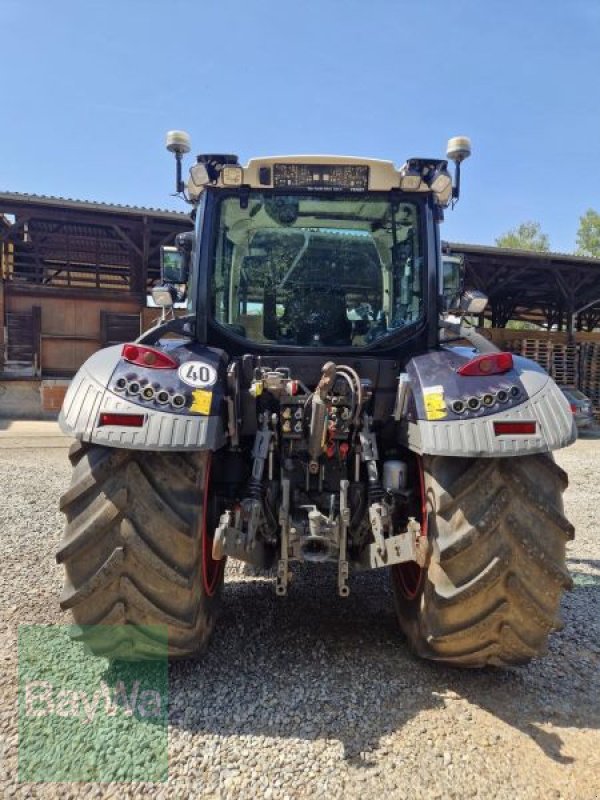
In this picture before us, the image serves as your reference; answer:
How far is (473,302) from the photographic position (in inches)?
121

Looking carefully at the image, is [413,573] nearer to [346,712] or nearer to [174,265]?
[346,712]

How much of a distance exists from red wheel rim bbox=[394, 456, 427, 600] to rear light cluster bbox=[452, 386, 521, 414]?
Answer: 14.3 inches

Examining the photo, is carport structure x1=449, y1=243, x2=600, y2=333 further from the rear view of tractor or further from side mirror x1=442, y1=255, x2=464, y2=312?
the rear view of tractor

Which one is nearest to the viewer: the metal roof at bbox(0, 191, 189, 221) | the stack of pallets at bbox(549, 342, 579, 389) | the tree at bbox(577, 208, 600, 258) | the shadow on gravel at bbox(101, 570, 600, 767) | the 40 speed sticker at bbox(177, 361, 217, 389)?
the shadow on gravel at bbox(101, 570, 600, 767)

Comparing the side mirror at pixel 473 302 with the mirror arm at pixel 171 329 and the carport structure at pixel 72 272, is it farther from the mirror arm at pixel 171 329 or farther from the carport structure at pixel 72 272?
the carport structure at pixel 72 272

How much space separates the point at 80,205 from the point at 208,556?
12785mm

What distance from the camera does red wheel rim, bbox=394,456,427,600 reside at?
250 centimetres

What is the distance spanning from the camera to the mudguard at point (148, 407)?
222 cm

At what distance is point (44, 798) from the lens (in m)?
1.78

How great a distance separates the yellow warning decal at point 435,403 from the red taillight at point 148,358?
3.54 feet

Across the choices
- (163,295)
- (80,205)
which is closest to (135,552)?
(163,295)

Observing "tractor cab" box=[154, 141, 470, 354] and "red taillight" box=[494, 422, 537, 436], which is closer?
"red taillight" box=[494, 422, 537, 436]

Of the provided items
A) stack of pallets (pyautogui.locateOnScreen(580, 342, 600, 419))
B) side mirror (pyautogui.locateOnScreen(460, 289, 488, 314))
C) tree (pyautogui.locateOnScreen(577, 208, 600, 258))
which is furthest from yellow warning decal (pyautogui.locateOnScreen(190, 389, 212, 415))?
tree (pyautogui.locateOnScreen(577, 208, 600, 258))

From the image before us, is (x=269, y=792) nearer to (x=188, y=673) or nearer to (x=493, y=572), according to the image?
(x=188, y=673)
